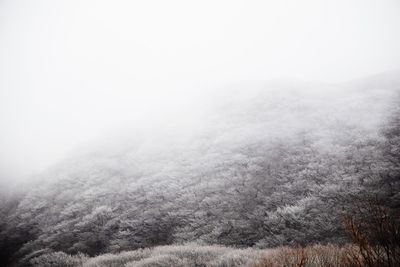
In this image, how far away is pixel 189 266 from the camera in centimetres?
780

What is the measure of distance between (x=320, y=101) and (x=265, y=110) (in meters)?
4.61

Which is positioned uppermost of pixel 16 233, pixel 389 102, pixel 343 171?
pixel 389 102

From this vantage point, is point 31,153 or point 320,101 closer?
point 320,101

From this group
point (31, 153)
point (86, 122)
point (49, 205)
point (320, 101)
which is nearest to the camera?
point (49, 205)

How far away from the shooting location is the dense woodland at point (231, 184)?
1165 centimetres

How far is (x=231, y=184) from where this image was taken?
595 inches

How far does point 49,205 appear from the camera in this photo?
60.2 ft

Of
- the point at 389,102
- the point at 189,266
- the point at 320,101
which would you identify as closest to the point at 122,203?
the point at 189,266

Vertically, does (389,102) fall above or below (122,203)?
above

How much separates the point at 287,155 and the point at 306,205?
16.4 ft

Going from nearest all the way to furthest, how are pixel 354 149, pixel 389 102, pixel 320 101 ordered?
1. pixel 354 149
2. pixel 389 102
3. pixel 320 101

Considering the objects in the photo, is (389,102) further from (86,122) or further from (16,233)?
(86,122)

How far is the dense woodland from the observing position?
11648 mm

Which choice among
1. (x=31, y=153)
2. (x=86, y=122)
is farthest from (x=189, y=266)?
Answer: (x=86, y=122)
